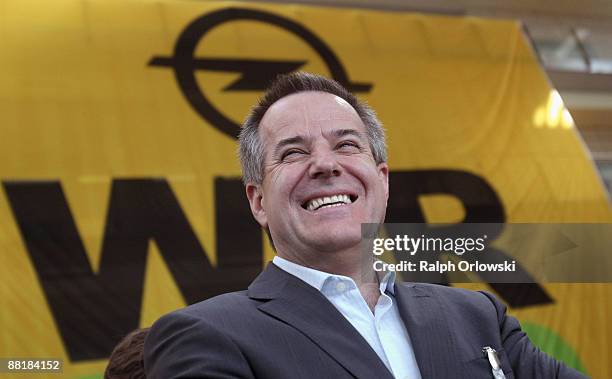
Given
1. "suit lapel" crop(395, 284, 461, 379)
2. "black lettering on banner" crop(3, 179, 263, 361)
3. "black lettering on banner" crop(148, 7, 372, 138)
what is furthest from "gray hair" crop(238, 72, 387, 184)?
"black lettering on banner" crop(148, 7, 372, 138)

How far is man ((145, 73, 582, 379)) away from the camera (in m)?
0.88

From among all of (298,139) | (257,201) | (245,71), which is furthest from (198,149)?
(298,139)

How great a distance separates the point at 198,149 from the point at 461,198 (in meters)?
1.02

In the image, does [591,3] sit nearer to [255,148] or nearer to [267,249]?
[267,249]

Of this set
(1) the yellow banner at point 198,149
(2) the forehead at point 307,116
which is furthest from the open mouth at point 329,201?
(1) the yellow banner at point 198,149

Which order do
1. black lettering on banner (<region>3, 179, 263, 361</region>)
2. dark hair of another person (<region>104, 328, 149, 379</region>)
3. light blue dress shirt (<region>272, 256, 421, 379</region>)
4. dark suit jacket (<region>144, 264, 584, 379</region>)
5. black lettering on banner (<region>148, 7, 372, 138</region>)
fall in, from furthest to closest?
black lettering on banner (<region>148, 7, 372, 138</region>) → black lettering on banner (<region>3, 179, 263, 361</region>) → dark hair of another person (<region>104, 328, 149, 379</region>) → light blue dress shirt (<region>272, 256, 421, 379</region>) → dark suit jacket (<region>144, 264, 584, 379</region>)

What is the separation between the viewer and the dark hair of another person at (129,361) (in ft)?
4.23

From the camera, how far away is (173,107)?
2.56 metres

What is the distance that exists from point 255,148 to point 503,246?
3.02 ft

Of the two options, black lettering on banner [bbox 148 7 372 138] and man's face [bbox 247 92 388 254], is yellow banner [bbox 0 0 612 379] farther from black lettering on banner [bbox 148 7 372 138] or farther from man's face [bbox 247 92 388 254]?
man's face [bbox 247 92 388 254]

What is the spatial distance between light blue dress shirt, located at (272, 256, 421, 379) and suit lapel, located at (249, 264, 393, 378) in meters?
0.03

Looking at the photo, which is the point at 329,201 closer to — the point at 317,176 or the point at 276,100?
the point at 317,176

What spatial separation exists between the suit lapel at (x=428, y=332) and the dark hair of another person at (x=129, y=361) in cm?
53

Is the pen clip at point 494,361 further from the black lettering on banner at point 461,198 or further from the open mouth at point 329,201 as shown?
the black lettering on banner at point 461,198
